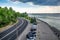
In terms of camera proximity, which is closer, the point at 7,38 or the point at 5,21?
the point at 7,38

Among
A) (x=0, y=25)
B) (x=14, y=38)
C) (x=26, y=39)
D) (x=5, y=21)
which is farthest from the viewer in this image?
(x=5, y=21)

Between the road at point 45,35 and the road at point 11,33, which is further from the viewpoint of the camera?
the road at point 45,35

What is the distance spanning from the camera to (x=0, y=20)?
71.7 ft

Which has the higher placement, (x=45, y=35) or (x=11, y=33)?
(x=11, y=33)

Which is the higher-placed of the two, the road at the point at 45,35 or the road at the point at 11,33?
the road at the point at 11,33

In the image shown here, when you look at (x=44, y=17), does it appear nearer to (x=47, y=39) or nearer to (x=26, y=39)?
(x=47, y=39)

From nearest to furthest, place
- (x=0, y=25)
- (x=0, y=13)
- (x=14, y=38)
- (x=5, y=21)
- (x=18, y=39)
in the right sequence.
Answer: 1. (x=18, y=39)
2. (x=14, y=38)
3. (x=0, y=25)
4. (x=5, y=21)
5. (x=0, y=13)

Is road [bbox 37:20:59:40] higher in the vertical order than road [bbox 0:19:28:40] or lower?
lower

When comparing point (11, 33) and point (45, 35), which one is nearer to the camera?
point (11, 33)

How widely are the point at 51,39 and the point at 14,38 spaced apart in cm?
679

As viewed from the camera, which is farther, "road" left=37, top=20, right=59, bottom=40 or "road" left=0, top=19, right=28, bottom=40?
"road" left=37, top=20, right=59, bottom=40

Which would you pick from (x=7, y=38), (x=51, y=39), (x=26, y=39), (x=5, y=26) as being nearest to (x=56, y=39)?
(x=51, y=39)

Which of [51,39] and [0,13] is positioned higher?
[0,13]

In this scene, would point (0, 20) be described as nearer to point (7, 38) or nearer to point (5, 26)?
point (5, 26)
